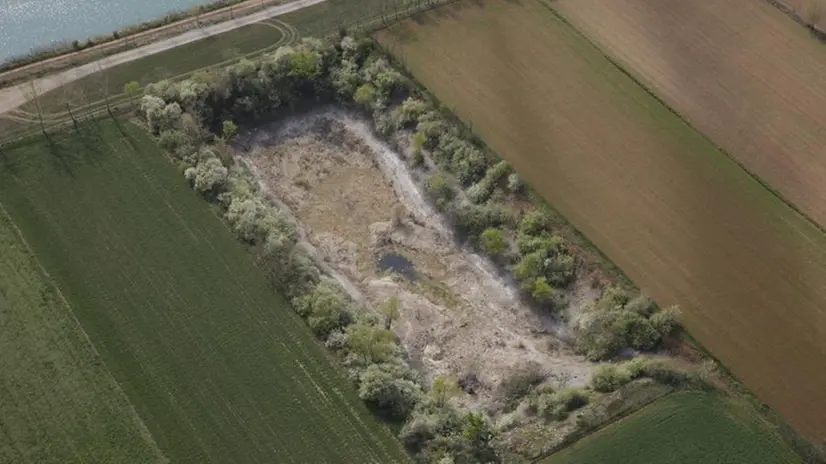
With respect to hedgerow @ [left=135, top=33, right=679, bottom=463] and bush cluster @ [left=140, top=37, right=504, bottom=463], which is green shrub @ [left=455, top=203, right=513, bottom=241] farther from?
bush cluster @ [left=140, top=37, right=504, bottom=463]

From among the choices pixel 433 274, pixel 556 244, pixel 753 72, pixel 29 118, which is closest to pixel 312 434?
pixel 433 274

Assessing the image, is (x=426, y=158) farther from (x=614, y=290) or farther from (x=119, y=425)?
(x=119, y=425)

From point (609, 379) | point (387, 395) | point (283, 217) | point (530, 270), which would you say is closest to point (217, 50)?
point (283, 217)

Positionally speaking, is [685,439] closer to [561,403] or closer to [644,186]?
[561,403]

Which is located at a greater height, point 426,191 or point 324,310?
point 426,191

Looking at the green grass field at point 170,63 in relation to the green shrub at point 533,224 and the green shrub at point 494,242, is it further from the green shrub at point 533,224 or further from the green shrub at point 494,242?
the green shrub at point 533,224

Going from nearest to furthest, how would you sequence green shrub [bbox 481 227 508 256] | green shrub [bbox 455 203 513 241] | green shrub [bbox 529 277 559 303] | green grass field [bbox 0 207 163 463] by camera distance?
green grass field [bbox 0 207 163 463], green shrub [bbox 529 277 559 303], green shrub [bbox 481 227 508 256], green shrub [bbox 455 203 513 241]

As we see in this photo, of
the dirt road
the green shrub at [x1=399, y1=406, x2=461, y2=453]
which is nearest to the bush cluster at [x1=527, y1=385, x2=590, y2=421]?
the green shrub at [x1=399, y1=406, x2=461, y2=453]
